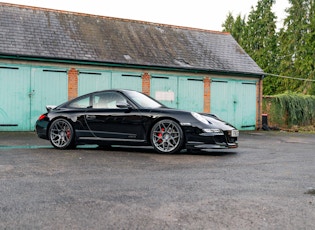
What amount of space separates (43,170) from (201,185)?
2.42 meters

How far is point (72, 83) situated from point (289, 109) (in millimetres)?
11563

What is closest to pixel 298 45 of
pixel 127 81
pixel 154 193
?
pixel 127 81

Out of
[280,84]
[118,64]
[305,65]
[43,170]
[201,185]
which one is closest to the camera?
[201,185]

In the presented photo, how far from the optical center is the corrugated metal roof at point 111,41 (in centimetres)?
1798

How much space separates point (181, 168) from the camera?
6.66m

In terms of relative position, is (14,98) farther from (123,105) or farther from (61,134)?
(123,105)

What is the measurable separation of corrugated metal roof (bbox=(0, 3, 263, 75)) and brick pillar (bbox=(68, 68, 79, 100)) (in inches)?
23.8

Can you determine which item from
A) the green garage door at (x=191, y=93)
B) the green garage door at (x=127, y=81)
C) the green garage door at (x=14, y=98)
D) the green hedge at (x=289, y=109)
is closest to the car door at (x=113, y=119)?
the green garage door at (x=14, y=98)

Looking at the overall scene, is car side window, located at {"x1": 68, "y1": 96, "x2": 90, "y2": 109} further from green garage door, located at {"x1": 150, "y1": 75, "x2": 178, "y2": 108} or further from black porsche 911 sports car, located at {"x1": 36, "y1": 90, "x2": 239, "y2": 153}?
green garage door, located at {"x1": 150, "y1": 75, "x2": 178, "y2": 108}

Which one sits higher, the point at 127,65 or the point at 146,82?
the point at 127,65

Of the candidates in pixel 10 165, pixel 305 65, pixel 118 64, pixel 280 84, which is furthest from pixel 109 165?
pixel 280 84

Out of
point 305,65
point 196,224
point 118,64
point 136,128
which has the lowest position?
point 196,224

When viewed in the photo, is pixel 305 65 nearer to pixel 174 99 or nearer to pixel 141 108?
pixel 174 99

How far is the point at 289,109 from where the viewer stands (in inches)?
906
